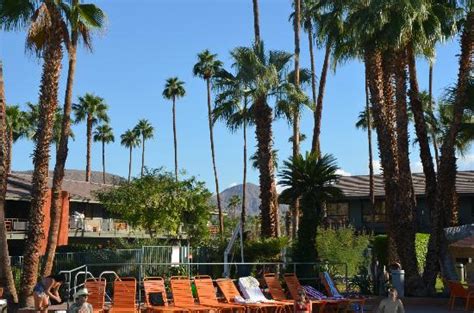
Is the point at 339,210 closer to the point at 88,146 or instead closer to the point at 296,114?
the point at 296,114

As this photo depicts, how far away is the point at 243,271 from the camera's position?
22.5 metres

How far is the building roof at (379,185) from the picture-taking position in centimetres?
4269

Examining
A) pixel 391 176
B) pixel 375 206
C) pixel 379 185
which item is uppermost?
pixel 379 185

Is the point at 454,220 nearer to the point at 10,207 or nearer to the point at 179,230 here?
the point at 179,230

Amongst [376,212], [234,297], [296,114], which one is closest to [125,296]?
[234,297]

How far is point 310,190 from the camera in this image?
23750 mm

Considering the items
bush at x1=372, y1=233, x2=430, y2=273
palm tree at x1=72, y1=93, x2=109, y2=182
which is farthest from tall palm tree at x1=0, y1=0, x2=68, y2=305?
palm tree at x1=72, y1=93, x2=109, y2=182

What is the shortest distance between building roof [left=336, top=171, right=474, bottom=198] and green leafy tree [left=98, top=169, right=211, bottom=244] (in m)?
9.38

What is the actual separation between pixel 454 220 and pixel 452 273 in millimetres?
5926

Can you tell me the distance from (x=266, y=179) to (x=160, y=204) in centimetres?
1415

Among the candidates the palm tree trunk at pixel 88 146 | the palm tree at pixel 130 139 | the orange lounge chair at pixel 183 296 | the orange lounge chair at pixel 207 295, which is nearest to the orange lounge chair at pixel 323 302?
the orange lounge chair at pixel 207 295

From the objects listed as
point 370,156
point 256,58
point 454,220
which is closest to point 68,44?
point 256,58

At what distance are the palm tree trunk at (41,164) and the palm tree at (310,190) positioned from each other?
27.0 ft

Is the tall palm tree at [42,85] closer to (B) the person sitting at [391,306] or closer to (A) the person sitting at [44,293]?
(A) the person sitting at [44,293]
